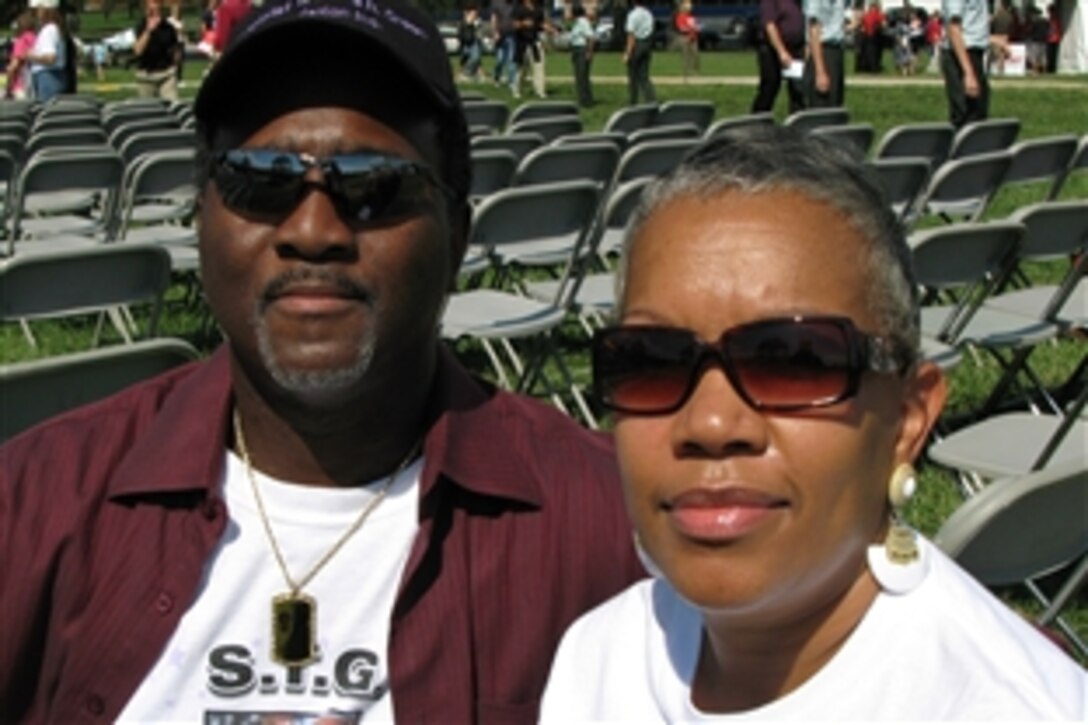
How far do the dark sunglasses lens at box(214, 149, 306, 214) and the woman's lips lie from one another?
2.79 feet

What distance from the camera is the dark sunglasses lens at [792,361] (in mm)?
1581

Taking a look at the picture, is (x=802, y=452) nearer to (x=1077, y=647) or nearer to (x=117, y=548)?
(x=117, y=548)

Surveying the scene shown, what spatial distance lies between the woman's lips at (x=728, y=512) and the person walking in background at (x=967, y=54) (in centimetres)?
1171

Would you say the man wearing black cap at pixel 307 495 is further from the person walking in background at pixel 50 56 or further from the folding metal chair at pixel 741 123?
the person walking in background at pixel 50 56

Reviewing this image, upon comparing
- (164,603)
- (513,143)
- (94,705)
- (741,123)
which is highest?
(741,123)

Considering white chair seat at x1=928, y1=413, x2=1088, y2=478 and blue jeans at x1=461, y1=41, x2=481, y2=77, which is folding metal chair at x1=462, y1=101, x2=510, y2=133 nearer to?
white chair seat at x1=928, y1=413, x2=1088, y2=478

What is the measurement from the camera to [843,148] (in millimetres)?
1744

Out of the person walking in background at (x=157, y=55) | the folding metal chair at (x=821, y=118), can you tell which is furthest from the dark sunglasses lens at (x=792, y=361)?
the person walking in background at (x=157, y=55)

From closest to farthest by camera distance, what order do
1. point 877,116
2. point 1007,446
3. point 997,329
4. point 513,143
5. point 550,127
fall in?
point 1007,446 < point 997,329 < point 513,143 < point 550,127 < point 877,116

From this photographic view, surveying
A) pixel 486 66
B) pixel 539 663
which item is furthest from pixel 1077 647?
pixel 486 66

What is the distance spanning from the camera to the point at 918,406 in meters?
1.72

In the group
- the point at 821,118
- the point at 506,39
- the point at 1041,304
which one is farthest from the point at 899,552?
the point at 506,39

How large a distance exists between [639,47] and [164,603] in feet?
64.7

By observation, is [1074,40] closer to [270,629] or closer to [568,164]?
[568,164]
